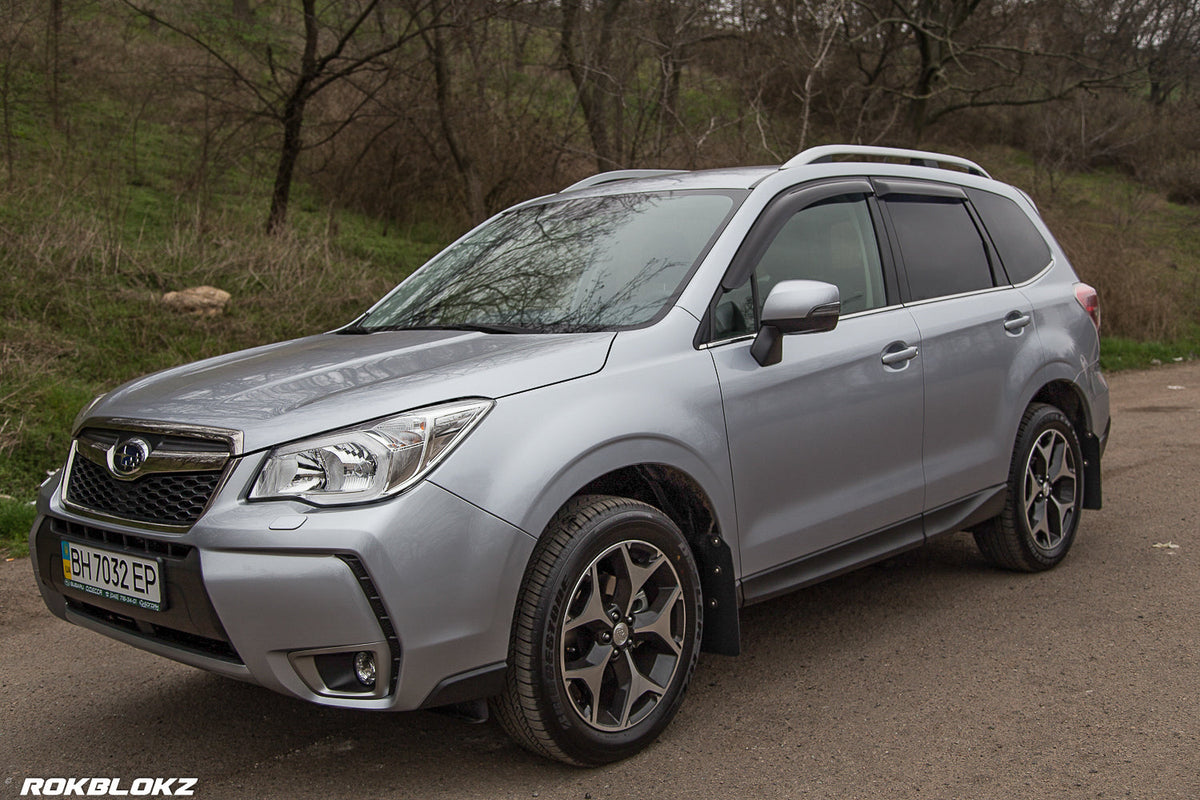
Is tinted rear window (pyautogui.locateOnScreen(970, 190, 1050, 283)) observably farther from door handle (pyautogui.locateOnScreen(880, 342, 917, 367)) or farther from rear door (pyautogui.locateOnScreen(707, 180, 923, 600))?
door handle (pyautogui.locateOnScreen(880, 342, 917, 367))

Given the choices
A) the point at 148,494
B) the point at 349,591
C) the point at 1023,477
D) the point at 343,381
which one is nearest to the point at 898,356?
the point at 1023,477

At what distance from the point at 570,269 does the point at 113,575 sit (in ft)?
6.01

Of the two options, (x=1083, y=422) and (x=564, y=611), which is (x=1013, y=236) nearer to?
(x=1083, y=422)

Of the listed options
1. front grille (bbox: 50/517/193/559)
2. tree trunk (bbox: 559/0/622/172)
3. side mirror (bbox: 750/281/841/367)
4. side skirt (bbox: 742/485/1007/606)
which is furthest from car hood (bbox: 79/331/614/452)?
tree trunk (bbox: 559/0/622/172)

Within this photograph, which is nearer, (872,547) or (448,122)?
(872,547)

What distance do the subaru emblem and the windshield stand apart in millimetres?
1202

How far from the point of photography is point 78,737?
3.55 metres

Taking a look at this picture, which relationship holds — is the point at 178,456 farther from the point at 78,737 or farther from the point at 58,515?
the point at 78,737

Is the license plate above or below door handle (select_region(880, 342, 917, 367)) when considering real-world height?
below

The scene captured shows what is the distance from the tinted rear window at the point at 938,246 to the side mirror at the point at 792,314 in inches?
37.9

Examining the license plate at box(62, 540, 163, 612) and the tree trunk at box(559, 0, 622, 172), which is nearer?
the license plate at box(62, 540, 163, 612)

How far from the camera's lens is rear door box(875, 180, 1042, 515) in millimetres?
4418

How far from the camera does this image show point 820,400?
3.87 meters

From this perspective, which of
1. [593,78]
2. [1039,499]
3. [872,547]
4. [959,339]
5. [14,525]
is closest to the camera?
[872,547]
